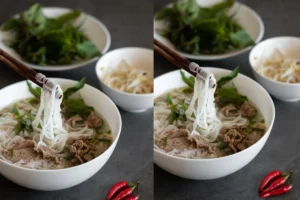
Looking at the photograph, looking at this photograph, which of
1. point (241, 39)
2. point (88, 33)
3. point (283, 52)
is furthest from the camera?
point (88, 33)

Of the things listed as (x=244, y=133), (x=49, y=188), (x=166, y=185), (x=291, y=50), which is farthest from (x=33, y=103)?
(x=291, y=50)

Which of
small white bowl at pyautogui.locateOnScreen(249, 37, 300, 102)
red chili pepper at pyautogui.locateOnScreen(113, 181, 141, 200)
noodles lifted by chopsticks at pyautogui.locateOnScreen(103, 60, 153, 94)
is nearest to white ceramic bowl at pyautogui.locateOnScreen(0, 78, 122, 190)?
red chili pepper at pyautogui.locateOnScreen(113, 181, 141, 200)

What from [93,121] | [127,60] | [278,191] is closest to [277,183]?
[278,191]

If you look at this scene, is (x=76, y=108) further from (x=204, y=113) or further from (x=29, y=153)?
(x=204, y=113)

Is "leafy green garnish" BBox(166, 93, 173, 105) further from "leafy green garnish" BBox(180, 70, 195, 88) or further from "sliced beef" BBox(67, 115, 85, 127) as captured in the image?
"sliced beef" BBox(67, 115, 85, 127)

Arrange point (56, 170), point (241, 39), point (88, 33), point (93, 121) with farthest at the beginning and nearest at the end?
point (88, 33)
point (241, 39)
point (93, 121)
point (56, 170)
